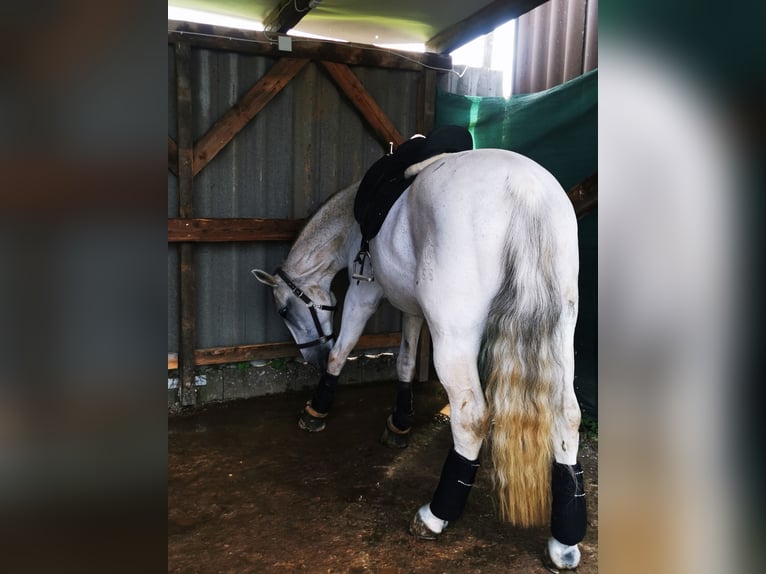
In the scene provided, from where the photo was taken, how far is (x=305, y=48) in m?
4.21

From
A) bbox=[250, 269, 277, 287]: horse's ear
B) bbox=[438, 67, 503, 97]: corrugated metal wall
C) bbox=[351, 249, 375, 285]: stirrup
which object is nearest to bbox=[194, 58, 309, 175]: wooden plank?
bbox=[250, 269, 277, 287]: horse's ear

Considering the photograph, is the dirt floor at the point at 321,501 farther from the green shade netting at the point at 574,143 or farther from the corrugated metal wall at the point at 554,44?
the corrugated metal wall at the point at 554,44

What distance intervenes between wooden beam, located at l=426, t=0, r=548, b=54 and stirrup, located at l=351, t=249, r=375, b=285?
1979mm

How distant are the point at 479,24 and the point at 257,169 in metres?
2.01

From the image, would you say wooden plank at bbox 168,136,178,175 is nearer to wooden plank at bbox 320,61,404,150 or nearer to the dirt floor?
wooden plank at bbox 320,61,404,150

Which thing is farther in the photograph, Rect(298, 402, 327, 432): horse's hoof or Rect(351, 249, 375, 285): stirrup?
Rect(298, 402, 327, 432): horse's hoof

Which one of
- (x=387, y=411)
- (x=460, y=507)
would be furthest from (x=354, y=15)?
(x=460, y=507)

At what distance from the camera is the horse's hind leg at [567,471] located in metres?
2.13

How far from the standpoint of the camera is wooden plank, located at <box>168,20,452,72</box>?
3.93m

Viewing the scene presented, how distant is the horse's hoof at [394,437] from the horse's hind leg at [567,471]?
1414 mm

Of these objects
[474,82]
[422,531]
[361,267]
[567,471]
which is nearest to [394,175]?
[361,267]

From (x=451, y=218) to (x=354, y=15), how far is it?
2.56m

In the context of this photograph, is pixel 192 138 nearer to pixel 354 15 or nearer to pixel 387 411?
pixel 354 15

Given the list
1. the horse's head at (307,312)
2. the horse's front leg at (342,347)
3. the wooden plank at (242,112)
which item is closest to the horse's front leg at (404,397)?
the horse's front leg at (342,347)
